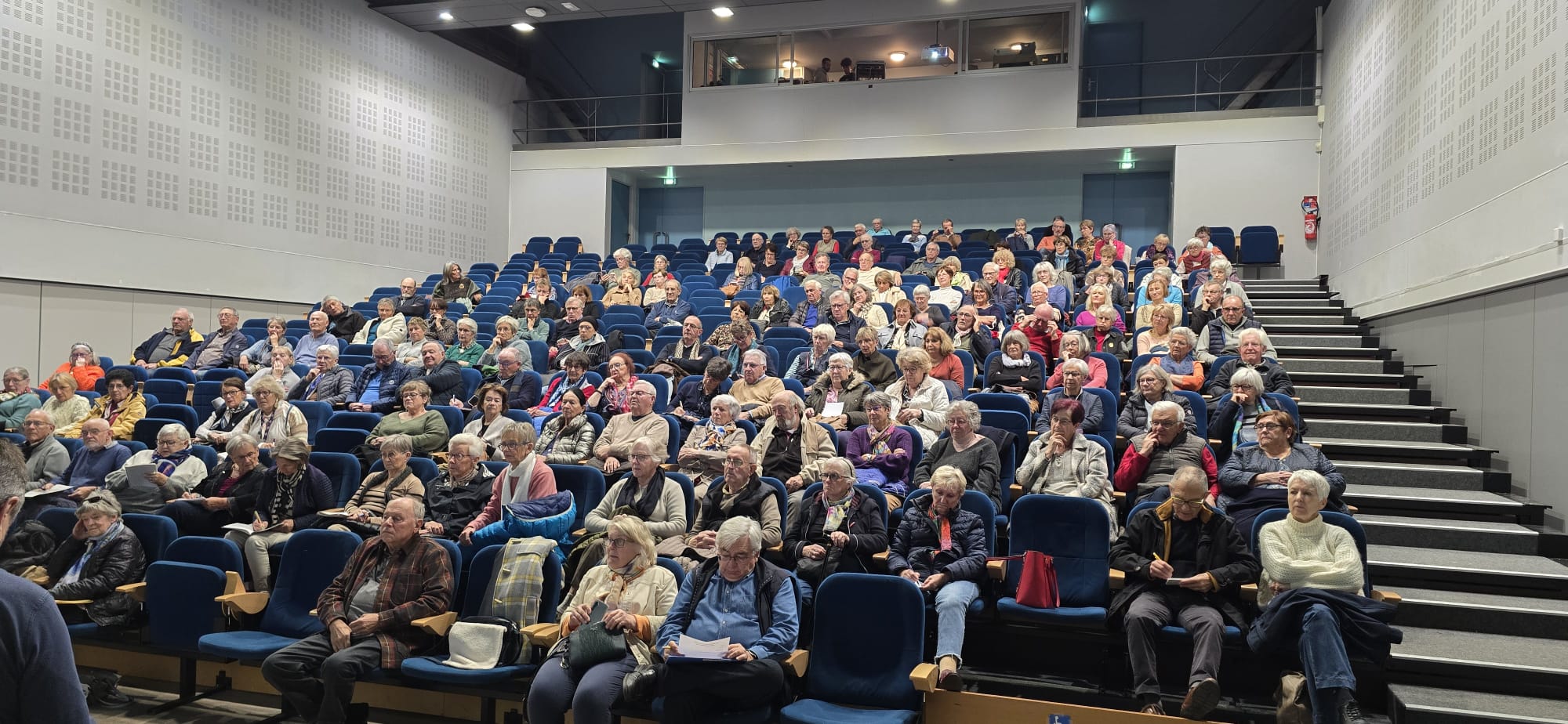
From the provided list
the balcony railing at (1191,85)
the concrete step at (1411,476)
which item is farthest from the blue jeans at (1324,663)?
the balcony railing at (1191,85)

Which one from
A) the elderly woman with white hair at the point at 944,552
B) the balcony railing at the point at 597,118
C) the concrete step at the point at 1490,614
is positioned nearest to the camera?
the elderly woman with white hair at the point at 944,552

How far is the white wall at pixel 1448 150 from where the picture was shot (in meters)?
4.62

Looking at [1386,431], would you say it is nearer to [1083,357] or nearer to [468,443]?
[1083,357]

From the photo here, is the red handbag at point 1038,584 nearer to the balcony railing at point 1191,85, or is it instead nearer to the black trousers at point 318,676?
the black trousers at point 318,676

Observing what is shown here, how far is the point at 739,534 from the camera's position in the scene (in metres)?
3.35

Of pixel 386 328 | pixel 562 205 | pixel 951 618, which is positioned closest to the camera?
pixel 951 618

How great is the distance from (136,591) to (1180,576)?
417 cm

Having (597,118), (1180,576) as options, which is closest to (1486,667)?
(1180,576)

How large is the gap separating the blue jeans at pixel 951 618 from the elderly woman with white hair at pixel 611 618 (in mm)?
961

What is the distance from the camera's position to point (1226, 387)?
17.6ft

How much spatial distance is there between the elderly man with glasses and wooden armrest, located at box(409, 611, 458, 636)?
1312 millimetres

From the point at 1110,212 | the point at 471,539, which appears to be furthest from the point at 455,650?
the point at 1110,212

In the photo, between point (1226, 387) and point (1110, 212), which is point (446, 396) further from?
point (1110, 212)

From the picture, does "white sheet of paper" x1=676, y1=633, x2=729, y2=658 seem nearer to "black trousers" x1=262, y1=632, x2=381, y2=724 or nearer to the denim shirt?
the denim shirt
